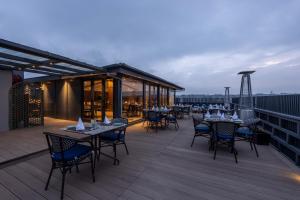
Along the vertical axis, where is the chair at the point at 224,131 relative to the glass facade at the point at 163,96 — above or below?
below

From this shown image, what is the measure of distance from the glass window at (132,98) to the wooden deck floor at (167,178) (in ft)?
13.7

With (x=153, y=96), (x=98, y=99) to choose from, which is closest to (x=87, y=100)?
(x=98, y=99)

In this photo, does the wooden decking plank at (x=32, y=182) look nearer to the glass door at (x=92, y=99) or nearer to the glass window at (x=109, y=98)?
the glass window at (x=109, y=98)

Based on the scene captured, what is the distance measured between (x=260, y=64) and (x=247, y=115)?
8.59 m

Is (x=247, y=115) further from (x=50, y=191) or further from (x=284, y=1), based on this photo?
(x=50, y=191)

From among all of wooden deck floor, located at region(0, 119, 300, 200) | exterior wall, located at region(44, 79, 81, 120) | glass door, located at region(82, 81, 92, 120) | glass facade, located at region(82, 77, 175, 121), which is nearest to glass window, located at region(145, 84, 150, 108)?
glass facade, located at region(82, 77, 175, 121)

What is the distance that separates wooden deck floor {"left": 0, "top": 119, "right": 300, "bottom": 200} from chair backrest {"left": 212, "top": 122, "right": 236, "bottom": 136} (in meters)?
0.56

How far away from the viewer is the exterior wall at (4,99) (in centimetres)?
562

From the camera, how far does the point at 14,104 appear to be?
6.05 metres

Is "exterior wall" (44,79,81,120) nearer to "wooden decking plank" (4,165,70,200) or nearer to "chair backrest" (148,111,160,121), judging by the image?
"chair backrest" (148,111,160,121)

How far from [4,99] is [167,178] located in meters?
6.62

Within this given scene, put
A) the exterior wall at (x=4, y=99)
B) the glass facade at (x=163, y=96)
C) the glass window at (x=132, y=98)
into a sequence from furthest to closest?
the glass facade at (x=163, y=96), the glass window at (x=132, y=98), the exterior wall at (x=4, y=99)

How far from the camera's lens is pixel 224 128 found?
11.5 feet

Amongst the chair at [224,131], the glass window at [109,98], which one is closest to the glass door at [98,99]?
the glass window at [109,98]
